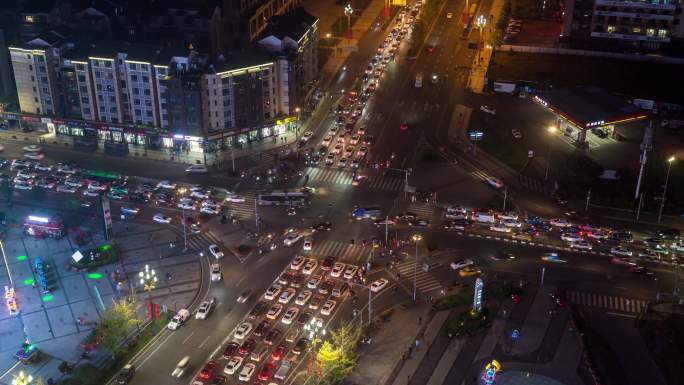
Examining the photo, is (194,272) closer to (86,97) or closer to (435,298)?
(435,298)

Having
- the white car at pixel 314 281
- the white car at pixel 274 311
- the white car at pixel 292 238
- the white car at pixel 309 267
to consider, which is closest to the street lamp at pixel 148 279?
the white car at pixel 274 311

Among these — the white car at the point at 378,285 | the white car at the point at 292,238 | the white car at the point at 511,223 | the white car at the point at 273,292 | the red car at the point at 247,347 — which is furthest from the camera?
the white car at the point at 511,223

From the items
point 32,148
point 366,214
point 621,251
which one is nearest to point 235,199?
point 366,214

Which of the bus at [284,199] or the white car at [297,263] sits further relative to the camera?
the bus at [284,199]

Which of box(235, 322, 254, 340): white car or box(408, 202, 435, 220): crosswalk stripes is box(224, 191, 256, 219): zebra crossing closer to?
box(408, 202, 435, 220): crosswalk stripes

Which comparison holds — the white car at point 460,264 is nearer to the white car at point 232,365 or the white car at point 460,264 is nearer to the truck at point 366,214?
the truck at point 366,214

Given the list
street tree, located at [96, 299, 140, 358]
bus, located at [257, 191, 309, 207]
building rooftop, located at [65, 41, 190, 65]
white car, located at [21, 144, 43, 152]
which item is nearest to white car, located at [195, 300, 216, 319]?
street tree, located at [96, 299, 140, 358]
